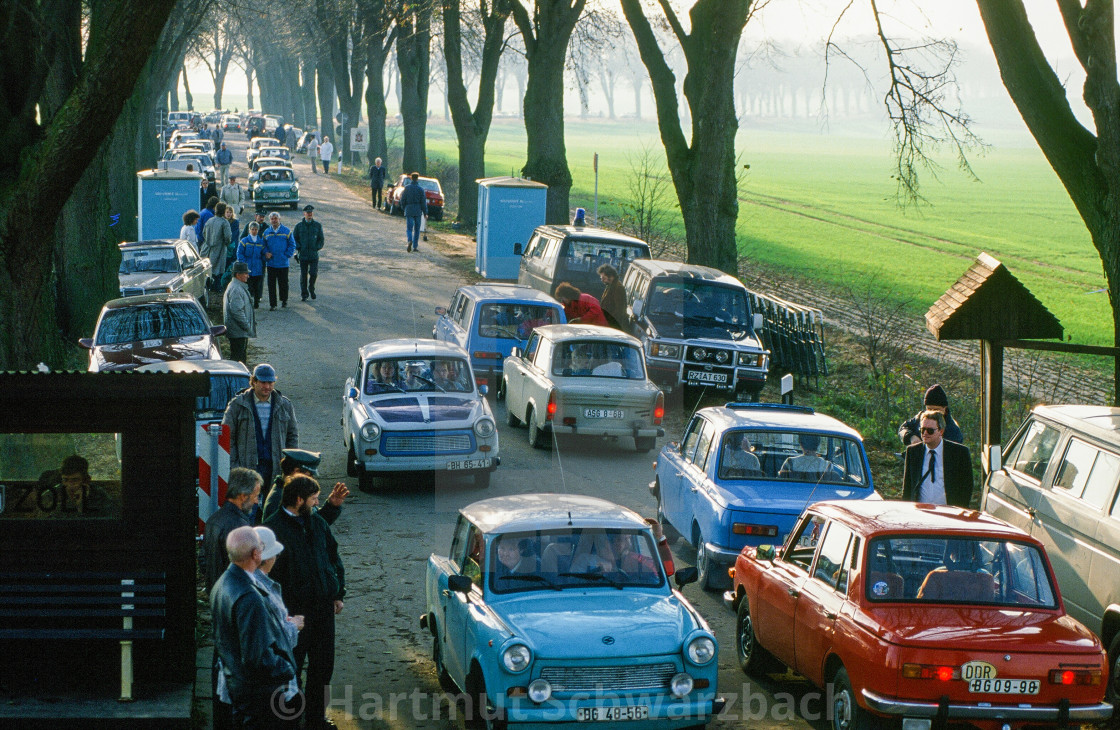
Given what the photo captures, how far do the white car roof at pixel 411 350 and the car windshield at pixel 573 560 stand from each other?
727 centimetres

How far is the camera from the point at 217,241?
1043 inches

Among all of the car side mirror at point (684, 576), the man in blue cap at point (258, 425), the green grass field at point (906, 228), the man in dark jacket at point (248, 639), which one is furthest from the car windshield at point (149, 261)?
the man in dark jacket at point (248, 639)

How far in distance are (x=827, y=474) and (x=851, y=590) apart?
3.97 m

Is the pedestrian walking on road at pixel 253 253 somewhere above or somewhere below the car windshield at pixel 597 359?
above

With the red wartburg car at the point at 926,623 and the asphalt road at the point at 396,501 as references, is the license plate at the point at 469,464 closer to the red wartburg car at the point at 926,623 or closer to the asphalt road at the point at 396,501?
the asphalt road at the point at 396,501

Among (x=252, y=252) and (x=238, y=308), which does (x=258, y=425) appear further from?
(x=252, y=252)

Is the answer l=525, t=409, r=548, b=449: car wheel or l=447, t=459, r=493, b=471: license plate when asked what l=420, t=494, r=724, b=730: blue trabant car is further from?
l=525, t=409, r=548, b=449: car wheel

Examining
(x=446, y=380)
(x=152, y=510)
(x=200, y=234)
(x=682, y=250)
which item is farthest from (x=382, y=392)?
(x=682, y=250)

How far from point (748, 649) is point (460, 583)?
2553 millimetres

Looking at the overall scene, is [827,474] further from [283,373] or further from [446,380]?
[283,373]

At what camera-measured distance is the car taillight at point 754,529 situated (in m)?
11.1

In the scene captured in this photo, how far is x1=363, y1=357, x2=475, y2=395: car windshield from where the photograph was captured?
50.1ft

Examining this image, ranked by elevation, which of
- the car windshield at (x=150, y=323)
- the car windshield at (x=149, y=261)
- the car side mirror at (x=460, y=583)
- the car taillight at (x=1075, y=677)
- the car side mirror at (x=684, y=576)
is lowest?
the car taillight at (x=1075, y=677)

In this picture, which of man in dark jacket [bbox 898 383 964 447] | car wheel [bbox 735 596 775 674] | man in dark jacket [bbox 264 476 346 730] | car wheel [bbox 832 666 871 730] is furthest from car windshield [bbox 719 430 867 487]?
man in dark jacket [bbox 264 476 346 730]
